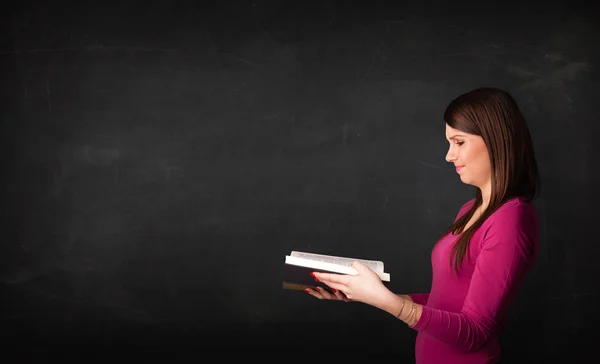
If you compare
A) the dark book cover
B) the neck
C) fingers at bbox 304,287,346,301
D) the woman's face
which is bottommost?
fingers at bbox 304,287,346,301

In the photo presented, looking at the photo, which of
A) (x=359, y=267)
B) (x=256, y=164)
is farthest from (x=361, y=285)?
(x=256, y=164)

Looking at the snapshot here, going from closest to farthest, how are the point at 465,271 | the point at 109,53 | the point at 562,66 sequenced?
the point at 465,271 < the point at 109,53 < the point at 562,66

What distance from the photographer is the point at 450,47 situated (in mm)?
2594

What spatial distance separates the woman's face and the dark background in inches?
50.9

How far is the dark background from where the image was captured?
8.01 feet

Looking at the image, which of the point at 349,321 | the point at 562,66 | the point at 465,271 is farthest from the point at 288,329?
the point at 562,66

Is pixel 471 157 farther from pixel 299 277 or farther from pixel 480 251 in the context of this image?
pixel 299 277

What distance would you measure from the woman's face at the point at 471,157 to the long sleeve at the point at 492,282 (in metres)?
0.14

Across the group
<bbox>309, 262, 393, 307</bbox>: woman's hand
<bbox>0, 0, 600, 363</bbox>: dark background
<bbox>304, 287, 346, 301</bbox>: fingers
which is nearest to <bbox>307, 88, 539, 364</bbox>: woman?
<bbox>309, 262, 393, 307</bbox>: woman's hand

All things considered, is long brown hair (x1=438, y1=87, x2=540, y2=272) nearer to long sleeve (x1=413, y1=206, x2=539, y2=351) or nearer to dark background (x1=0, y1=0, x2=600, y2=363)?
long sleeve (x1=413, y1=206, x2=539, y2=351)

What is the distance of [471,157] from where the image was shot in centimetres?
125

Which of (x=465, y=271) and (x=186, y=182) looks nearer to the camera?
(x=465, y=271)

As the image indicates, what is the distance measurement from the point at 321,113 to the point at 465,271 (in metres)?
1.46

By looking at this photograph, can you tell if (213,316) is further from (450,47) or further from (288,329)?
(450,47)
